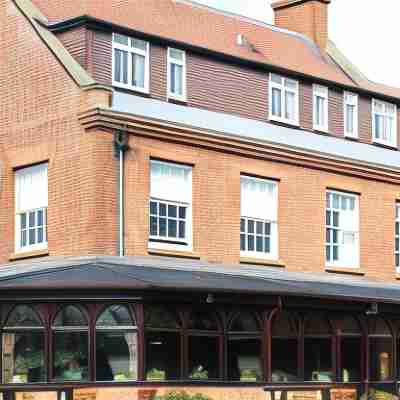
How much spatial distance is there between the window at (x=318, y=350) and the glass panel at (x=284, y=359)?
0.38m

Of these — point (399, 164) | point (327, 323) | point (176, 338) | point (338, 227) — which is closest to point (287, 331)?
point (327, 323)

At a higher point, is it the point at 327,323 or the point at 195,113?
the point at 195,113

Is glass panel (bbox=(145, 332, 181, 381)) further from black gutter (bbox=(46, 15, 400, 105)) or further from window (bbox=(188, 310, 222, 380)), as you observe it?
black gutter (bbox=(46, 15, 400, 105))

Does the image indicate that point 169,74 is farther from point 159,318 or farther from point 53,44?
point 159,318

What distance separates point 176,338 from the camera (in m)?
27.2

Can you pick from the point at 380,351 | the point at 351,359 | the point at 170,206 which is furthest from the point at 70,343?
the point at 380,351

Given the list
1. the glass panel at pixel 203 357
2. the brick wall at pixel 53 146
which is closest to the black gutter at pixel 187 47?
the brick wall at pixel 53 146

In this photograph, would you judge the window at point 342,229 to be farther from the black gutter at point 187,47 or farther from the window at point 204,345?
the window at point 204,345

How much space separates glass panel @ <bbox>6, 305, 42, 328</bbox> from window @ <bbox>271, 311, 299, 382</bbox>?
19.0ft

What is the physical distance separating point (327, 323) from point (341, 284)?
2684mm

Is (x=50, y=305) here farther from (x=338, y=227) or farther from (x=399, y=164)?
(x=399, y=164)

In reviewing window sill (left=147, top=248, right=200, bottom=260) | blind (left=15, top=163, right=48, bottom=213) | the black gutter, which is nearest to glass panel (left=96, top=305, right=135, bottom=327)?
window sill (left=147, top=248, right=200, bottom=260)

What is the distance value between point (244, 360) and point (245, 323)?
2.81 feet

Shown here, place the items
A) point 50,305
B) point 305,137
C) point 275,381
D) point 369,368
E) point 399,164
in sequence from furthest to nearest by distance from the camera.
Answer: point 399,164, point 305,137, point 369,368, point 275,381, point 50,305
